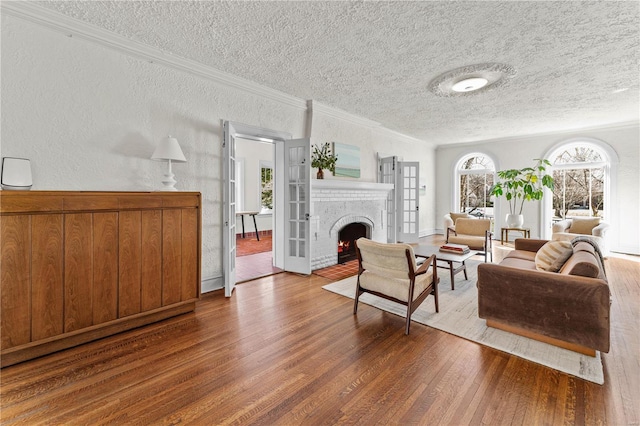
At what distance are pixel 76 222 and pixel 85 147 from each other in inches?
33.7

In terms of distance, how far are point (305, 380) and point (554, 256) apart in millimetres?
2631

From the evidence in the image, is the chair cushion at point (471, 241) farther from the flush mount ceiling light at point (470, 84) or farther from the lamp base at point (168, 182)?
the lamp base at point (168, 182)

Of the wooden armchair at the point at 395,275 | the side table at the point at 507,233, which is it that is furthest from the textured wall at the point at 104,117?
the side table at the point at 507,233

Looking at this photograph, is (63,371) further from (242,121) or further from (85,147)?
(242,121)

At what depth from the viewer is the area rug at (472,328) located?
6.79 ft

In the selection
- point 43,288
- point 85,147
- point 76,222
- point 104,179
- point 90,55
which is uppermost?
point 90,55

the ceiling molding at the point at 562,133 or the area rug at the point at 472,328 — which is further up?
the ceiling molding at the point at 562,133

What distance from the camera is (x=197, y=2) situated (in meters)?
2.25

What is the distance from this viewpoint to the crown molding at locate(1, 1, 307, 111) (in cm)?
233

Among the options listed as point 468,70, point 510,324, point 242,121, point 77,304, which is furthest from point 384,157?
point 77,304

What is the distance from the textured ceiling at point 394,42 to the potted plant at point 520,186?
233 cm

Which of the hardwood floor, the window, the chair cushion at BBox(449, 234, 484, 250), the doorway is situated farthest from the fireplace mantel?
the window

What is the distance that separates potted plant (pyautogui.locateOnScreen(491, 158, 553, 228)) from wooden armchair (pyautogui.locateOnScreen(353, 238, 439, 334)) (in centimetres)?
530

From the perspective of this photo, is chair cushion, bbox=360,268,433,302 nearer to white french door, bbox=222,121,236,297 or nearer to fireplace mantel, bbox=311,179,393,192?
white french door, bbox=222,121,236,297
